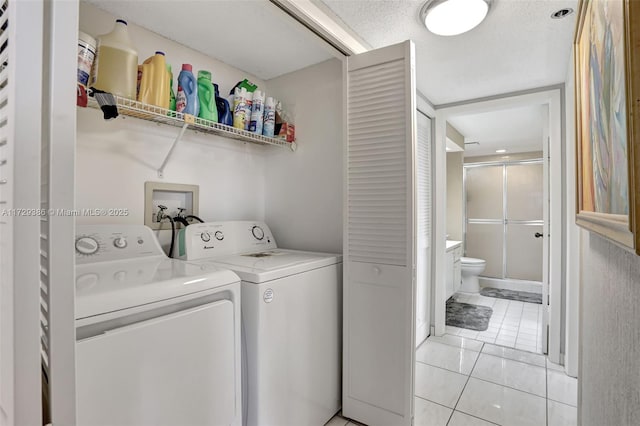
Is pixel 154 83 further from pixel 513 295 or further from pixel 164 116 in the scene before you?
pixel 513 295

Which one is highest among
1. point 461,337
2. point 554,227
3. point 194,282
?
point 554,227

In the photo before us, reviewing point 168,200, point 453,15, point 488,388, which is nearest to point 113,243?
point 168,200

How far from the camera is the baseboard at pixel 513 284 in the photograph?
472 centimetres

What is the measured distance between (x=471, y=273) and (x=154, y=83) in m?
4.59

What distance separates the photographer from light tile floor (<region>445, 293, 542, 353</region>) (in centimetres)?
289

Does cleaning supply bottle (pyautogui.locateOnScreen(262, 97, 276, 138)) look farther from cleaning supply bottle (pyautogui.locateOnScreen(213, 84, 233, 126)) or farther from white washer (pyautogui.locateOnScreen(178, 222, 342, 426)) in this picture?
white washer (pyautogui.locateOnScreen(178, 222, 342, 426))

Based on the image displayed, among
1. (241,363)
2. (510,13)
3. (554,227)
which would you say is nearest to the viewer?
(241,363)

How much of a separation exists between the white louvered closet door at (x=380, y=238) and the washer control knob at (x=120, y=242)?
1123 mm

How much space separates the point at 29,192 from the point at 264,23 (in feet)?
4.98

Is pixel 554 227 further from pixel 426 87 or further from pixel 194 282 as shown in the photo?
pixel 194 282

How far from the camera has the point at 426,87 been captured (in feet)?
8.32

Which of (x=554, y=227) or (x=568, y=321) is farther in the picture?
(x=554, y=227)

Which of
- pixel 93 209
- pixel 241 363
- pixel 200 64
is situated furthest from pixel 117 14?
pixel 241 363

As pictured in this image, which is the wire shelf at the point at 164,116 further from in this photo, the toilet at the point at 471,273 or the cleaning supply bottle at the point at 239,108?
the toilet at the point at 471,273
